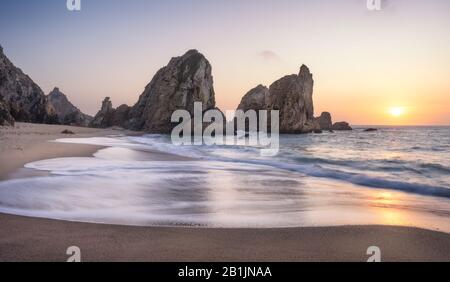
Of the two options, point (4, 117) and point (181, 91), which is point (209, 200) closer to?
point (4, 117)

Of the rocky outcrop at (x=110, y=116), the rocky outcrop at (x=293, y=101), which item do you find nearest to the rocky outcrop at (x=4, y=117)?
the rocky outcrop at (x=110, y=116)

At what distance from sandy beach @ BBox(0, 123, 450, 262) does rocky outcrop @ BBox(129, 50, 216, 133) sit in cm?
6265

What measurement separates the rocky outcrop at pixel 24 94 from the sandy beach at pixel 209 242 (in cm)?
5588

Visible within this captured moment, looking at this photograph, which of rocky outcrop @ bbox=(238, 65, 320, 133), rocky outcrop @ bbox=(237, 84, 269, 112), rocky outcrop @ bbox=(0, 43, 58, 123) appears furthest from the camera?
rocky outcrop @ bbox=(237, 84, 269, 112)

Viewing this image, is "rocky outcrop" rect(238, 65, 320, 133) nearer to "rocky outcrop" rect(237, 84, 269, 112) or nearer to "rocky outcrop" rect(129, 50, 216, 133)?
"rocky outcrop" rect(237, 84, 269, 112)

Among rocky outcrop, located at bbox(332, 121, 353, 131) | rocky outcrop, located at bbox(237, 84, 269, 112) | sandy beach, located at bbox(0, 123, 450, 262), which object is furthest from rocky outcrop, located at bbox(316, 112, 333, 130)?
sandy beach, located at bbox(0, 123, 450, 262)

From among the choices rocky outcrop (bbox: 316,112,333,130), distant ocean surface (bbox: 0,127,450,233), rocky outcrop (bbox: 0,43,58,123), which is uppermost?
rocky outcrop (bbox: 0,43,58,123)

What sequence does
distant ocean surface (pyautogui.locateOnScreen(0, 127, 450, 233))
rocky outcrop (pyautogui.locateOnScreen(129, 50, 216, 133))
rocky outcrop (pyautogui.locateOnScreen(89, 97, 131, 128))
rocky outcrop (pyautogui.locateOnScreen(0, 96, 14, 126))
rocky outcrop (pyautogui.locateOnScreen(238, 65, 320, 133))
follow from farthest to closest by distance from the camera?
1. rocky outcrop (pyautogui.locateOnScreen(89, 97, 131, 128))
2. rocky outcrop (pyautogui.locateOnScreen(238, 65, 320, 133))
3. rocky outcrop (pyautogui.locateOnScreen(129, 50, 216, 133))
4. rocky outcrop (pyautogui.locateOnScreen(0, 96, 14, 126))
5. distant ocean surface (pyautogui.locateOnScreen(0, 127, 450, 233))

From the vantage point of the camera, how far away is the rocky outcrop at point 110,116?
8206 centimetres

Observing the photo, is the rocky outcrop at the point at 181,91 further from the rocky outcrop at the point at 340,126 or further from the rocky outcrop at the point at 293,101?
the rocky outcrop at the point at 340,126

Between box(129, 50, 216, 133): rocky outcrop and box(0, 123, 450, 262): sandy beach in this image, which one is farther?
box(129, 50, 216, 133): rocky outcrop

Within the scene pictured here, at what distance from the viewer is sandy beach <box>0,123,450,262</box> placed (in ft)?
11.2

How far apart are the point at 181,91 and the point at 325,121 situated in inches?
2390
